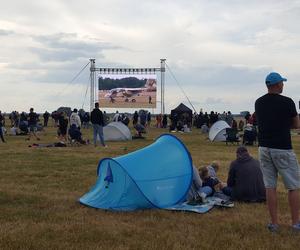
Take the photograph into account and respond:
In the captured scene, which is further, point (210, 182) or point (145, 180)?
point (210, 182)

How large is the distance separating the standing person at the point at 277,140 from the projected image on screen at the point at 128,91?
143 feet

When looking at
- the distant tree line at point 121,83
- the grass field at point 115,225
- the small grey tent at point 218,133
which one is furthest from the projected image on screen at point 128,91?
the grass field at point 115,225

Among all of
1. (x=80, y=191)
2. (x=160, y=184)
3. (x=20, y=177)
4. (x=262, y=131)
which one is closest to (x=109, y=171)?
(x=160, y=184)

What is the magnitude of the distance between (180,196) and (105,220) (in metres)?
1.59

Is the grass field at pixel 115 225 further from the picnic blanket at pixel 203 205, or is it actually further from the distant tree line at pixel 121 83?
the distant tree line at pixel 121 83

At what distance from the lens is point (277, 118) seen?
21.9 ft

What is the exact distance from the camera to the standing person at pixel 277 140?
6.66 m

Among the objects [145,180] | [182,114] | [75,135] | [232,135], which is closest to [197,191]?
[145,180]

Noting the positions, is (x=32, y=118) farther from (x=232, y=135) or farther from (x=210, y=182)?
(x=210, y=182)

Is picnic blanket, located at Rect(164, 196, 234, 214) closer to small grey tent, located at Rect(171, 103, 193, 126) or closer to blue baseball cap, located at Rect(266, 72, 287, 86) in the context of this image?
blue baseball cap, located at Rect(266, 72, 287, 86)

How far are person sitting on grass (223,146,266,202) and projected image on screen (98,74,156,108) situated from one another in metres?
41.4

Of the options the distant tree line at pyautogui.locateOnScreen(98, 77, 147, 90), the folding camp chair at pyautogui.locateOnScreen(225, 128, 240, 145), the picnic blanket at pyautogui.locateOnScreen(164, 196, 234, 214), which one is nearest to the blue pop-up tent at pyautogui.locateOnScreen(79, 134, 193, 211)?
the picnic blanket at pyautogui.locateOnScreen(164, 196, 234, 214)

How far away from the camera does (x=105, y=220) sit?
24.7 ft

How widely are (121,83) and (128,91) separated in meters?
0.95
